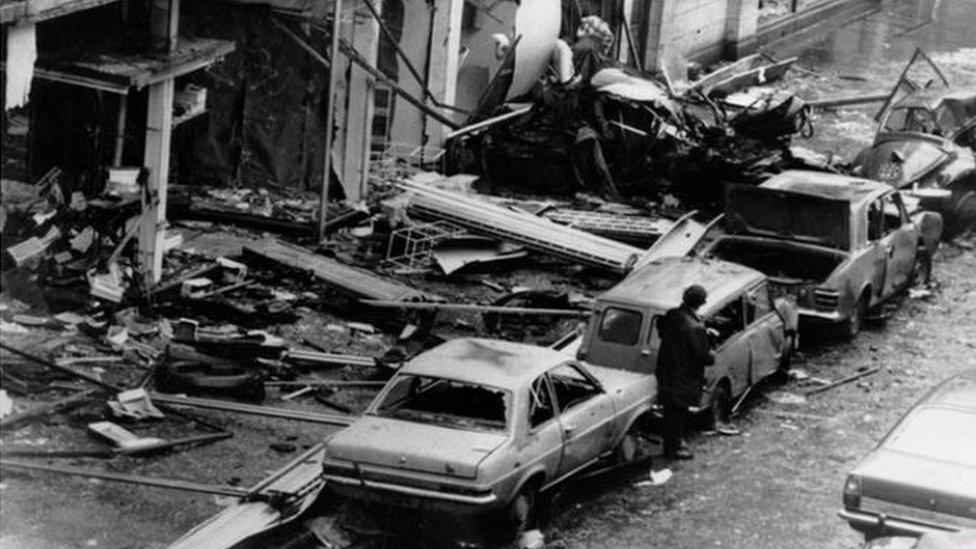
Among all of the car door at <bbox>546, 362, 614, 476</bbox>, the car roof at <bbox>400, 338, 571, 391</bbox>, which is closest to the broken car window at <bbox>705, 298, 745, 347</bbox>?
the car door at <bbox>546, 362, 614, 476</bbox>

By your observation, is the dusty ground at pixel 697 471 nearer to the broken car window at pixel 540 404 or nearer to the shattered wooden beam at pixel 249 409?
the shattered wooden beam at pixel 249 409

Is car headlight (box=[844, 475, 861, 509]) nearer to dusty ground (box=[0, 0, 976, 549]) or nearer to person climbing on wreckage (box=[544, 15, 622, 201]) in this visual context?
dusty ground (box=[0, 0, 976, 549])

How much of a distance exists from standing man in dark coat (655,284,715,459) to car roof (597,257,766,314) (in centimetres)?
65

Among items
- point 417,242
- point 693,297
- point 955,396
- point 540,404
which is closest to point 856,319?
point 693,297

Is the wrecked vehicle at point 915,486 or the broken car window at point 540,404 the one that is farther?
the broken car window at point 540,404

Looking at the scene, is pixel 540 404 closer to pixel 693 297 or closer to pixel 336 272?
pixel 693 297

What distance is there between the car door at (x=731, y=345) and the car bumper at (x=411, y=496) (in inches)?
162

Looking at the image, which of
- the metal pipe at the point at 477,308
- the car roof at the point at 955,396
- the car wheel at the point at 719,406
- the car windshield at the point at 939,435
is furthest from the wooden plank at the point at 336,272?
the car windshield at the point at 939,435

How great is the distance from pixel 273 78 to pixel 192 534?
37.3 ft

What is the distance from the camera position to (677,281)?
1598 cm

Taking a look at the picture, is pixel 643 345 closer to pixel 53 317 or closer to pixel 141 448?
pixel 141 448

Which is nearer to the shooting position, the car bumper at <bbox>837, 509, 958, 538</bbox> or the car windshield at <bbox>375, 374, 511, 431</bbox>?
the car bumper at <bbox>837, 509, 958, 538</bbox>

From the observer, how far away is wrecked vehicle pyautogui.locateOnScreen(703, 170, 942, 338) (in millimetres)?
18047

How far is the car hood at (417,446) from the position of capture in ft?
39.0
